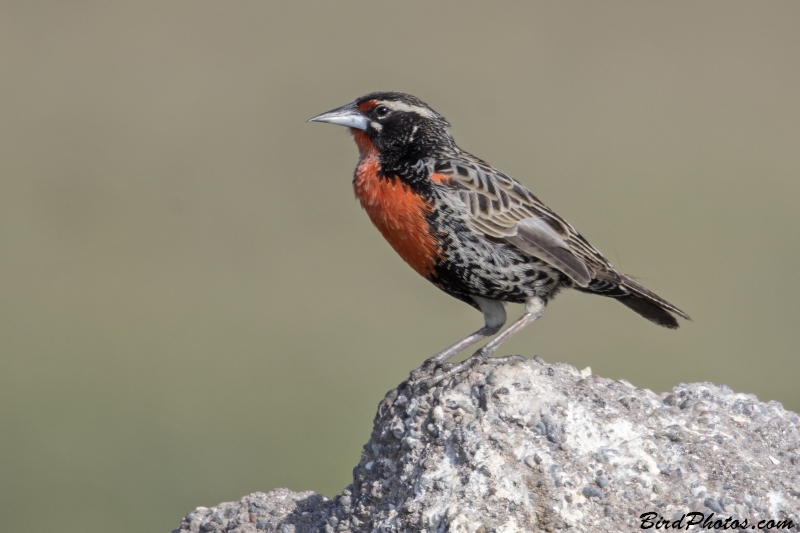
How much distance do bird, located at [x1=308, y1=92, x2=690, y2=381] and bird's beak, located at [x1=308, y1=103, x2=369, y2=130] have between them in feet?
0.14

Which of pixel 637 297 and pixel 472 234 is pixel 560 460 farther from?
pixel 637 297

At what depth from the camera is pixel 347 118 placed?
6.70 meters

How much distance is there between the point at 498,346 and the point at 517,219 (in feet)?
2.27

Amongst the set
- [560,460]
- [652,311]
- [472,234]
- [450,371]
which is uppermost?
[472,234]

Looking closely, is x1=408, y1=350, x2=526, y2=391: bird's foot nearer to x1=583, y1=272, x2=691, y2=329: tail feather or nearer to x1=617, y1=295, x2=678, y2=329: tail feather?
x1=583, y1=272, x2=691, y2=329: tail feather

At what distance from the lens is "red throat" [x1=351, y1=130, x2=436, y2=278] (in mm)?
6066

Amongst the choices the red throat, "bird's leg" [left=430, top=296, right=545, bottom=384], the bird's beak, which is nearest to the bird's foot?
"bird's leg" [left=430, top=296, right=545, bottom=384]

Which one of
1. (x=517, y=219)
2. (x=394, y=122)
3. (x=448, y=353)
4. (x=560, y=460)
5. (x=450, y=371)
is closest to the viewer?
(x=560, y=460)

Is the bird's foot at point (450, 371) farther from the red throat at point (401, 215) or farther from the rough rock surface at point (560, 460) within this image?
the red throat at point (401, 215)

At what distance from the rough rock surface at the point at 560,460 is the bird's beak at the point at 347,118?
1913 millimetres

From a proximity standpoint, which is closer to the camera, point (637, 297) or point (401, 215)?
point (401, 215)

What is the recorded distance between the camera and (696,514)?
4559 mm

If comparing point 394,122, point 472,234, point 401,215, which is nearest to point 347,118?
point 394,122

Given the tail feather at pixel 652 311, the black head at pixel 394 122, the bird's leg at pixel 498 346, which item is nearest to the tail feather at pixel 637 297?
the tail feather at pixel 652 311
